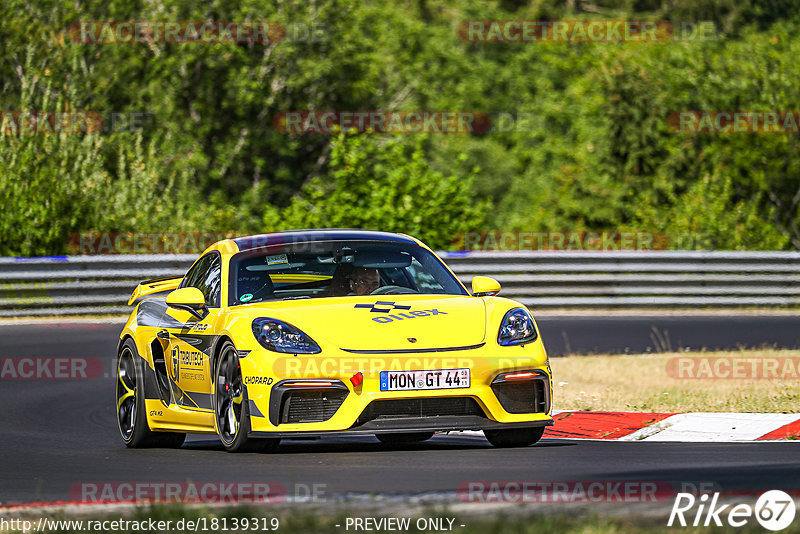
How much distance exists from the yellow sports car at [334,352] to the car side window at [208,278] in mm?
25

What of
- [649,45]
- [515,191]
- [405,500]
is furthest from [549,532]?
[515,191]

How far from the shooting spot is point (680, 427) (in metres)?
10.1

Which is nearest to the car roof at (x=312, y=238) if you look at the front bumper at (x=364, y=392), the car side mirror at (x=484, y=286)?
the car side mirror at (x=484, y=286)

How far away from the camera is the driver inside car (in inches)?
376

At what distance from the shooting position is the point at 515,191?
1900 inches

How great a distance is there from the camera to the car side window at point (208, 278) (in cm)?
970

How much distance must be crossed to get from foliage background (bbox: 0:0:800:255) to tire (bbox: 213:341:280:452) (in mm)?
15519

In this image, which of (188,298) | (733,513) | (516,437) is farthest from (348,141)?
(733,513)

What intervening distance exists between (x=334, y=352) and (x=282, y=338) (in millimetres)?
345

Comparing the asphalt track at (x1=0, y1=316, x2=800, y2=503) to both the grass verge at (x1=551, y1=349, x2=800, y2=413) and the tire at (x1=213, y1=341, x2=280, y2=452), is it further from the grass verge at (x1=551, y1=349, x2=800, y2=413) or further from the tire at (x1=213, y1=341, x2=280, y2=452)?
the grass verge at (x1=551, y1=349, x2=800, y2=413)

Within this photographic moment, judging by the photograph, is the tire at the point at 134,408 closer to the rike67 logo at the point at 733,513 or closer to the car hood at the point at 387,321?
the car hood at the point at 387,321

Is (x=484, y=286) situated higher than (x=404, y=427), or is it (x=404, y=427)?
(x=484, y=286)

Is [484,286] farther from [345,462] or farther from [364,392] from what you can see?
[345,462]

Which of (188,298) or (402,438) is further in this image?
(402,438)
